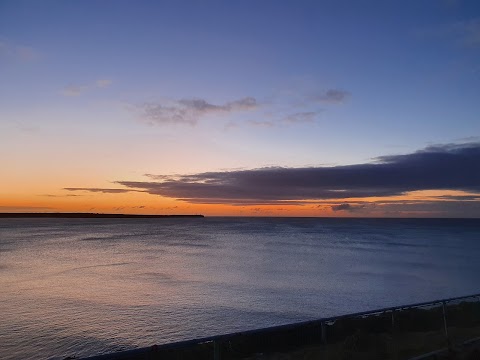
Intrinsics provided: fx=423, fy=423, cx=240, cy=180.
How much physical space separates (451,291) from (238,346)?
3319cm

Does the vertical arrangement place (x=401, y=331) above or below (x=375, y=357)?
below

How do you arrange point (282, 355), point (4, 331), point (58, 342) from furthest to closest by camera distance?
point (4, 331), point (58, 342), point (282, 355)

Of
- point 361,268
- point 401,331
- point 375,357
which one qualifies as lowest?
point 361,268

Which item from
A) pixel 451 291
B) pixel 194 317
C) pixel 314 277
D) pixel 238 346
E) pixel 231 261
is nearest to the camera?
pixel 238 346

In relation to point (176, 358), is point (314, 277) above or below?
below

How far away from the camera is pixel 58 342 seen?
21312mm

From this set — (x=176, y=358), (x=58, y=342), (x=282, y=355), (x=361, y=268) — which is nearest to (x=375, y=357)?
(x=282, y=355)

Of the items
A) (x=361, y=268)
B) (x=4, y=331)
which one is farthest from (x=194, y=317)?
(x=361, y=268)

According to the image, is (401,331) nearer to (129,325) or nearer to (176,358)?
(176,358)

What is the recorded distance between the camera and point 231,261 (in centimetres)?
6456

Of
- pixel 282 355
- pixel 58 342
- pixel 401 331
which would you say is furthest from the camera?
pixel 58 342

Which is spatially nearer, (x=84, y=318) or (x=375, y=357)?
(x=375, y=357)

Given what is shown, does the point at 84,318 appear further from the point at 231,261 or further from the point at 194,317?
the point at 231,261

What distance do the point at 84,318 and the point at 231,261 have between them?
39.1 m
